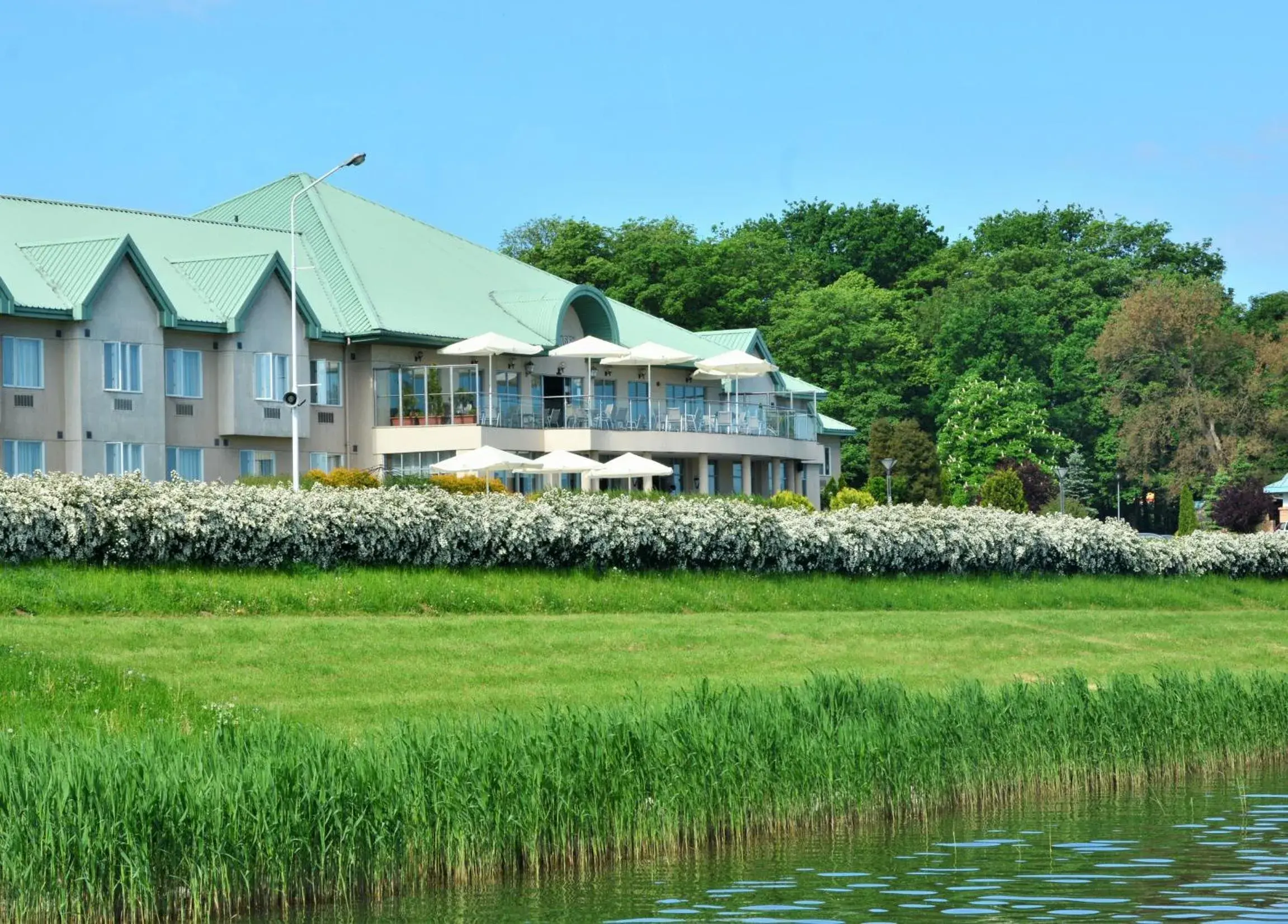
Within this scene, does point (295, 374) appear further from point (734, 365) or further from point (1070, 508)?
point (1070, 508)

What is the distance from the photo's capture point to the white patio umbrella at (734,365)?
2338 inches

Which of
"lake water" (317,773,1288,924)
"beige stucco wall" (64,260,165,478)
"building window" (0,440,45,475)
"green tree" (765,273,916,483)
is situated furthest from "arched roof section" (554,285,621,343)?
"lake water" (317,773,1288,924)

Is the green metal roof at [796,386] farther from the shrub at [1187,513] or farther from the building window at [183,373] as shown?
the building window at [183,373]

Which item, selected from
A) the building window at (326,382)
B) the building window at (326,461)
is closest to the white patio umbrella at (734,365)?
the building window at (326,382)

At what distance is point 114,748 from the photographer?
1379 centimetres

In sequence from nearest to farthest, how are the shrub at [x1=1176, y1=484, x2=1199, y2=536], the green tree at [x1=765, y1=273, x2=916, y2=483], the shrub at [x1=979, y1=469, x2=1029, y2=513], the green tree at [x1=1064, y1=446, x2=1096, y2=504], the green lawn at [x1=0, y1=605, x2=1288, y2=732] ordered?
the green lawn at [x1=0, y1=605, x2=1288, y2=732] → the shrub at [x1=979, y1=469, x2=1029, y2=513] → the shrub at [x1=1176, y1=484, x2=1199, y2=536] → the green tree at [x1=765, y1=273, x2=916, y2=483] → the green tree at [x1=1064, y1=446, x2=1096, y2=504]

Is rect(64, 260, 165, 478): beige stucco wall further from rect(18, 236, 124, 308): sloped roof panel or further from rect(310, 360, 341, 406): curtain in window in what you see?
rect(310, 360, 341, 406): curtain in window

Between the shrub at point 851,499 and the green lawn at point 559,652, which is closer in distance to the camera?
the green lawn at point 559,652

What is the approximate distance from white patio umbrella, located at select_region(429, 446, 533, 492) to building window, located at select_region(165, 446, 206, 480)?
6353mm

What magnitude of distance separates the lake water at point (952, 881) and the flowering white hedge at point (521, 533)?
15978 mm

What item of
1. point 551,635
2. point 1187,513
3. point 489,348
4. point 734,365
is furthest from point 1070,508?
point 551,635

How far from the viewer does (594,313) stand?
198ft

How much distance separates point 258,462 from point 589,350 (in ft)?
37.3

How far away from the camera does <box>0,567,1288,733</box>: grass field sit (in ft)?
73.7
